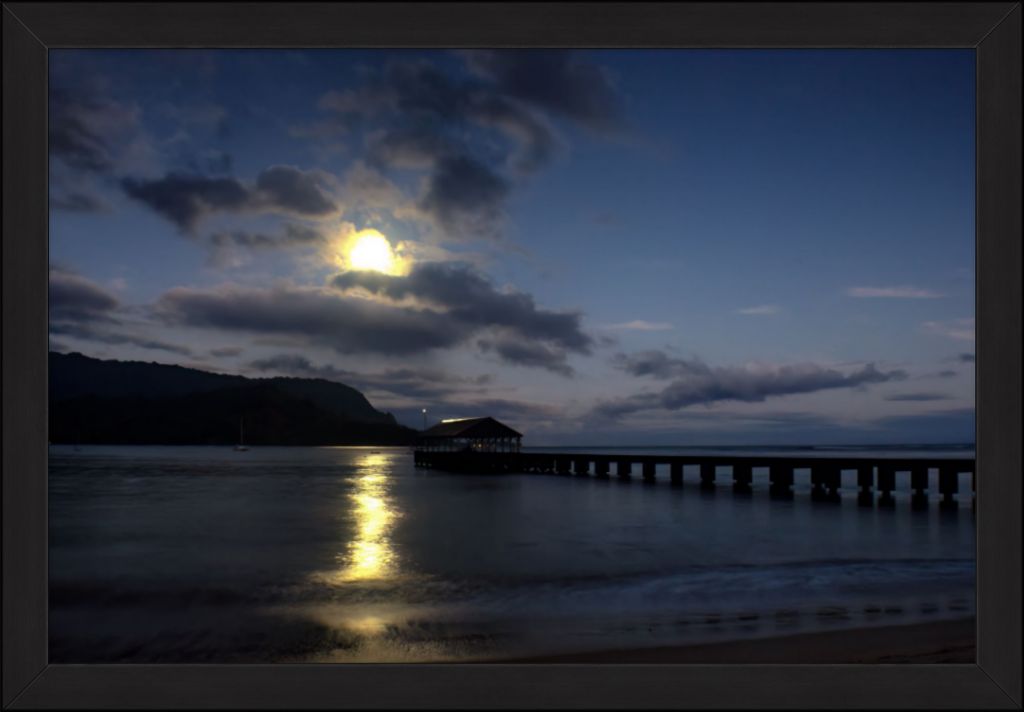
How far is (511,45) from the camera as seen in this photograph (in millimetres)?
2959

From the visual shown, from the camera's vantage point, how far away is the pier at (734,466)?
18.4 meters

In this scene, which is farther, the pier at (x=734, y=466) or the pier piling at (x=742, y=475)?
the pier piling at (x=742, y=475)

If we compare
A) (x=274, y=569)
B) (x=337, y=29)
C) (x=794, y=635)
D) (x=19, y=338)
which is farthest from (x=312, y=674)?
(x=274, y=569)

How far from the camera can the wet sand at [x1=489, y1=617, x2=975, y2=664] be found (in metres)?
4.71

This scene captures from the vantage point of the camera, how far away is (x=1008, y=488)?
2.80 metres

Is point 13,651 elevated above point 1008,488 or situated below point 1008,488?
below

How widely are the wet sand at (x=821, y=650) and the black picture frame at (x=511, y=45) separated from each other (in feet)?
6.97

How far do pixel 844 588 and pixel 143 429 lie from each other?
385 feet

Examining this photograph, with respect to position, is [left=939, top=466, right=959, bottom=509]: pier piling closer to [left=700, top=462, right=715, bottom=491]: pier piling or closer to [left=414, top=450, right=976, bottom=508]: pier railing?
[left=414, top=450, right=976, bottom=508]: pier railing

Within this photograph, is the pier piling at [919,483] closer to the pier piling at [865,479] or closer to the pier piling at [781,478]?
the pier piling at [865,479]

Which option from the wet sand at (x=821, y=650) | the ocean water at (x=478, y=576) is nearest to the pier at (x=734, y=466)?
the ocean water at (x=478, y=576)

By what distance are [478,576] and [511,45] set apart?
7.42 metres

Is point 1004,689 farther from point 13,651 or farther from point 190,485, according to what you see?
point 190,485

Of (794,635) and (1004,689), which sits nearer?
(1004,689)
